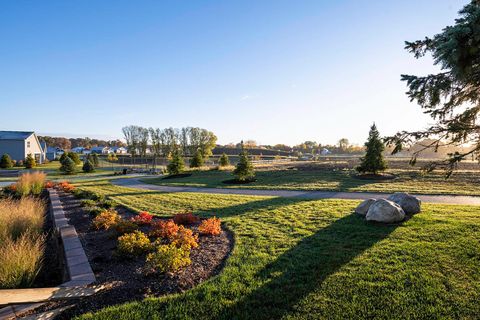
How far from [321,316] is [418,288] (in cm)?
166

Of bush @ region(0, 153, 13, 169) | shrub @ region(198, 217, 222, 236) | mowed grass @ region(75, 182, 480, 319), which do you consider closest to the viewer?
mowed grass @ region(75, 182, 480, 319)

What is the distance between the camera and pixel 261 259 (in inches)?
191

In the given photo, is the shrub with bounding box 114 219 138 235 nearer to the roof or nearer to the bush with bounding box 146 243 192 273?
the bush with bounding box 146 243 192 273

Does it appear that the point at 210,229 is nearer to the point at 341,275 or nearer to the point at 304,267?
the point at 304,267

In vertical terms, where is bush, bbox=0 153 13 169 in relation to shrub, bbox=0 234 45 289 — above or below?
above

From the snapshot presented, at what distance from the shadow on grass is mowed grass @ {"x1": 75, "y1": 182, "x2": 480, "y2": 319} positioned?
0.01 meters

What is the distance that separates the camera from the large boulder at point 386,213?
669 cm

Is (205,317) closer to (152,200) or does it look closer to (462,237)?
(462,237)

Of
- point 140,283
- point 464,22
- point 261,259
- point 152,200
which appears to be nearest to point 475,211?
point 464,22

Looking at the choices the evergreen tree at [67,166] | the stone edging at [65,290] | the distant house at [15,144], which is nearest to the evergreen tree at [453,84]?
the stone edging at [65,290]

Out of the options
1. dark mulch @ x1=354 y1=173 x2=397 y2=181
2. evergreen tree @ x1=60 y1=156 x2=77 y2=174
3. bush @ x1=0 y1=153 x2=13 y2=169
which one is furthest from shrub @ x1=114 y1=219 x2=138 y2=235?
bush @ x1=0 y1=153 x2=13 y2=169

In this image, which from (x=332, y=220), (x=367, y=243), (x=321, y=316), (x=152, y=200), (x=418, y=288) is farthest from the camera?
(x=152, y=200)

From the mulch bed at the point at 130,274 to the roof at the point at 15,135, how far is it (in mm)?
44951

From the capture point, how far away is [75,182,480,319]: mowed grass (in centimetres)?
333
